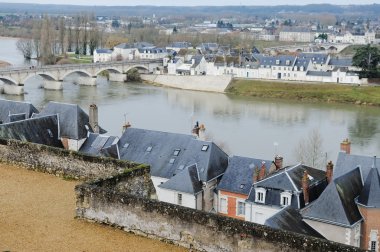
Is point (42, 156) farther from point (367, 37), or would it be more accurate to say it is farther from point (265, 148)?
point (367, 37)

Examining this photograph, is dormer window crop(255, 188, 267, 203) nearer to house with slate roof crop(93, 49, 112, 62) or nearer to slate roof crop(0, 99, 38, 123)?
slate roof crop(0, 99, 38, 123)

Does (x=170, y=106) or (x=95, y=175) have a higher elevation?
(x=95, y=175)

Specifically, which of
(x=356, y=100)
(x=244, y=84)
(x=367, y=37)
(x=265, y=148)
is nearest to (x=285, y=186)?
(x=265, y=148)

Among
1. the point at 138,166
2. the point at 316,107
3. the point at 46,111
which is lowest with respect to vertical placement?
the point at 316,107

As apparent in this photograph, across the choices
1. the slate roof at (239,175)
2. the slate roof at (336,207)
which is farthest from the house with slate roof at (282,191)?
the slate roof at (336,207)

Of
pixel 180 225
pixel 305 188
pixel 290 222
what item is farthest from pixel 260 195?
pixel 180 225

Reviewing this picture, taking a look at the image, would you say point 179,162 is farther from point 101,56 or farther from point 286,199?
point 101,56
